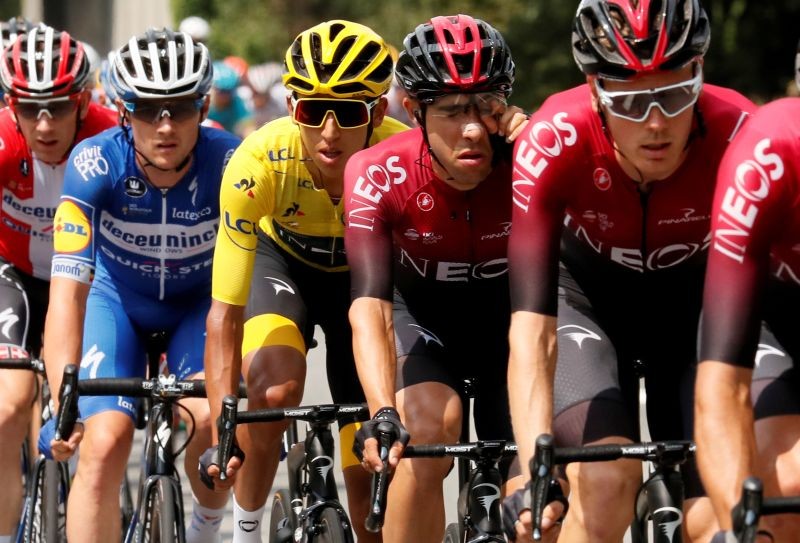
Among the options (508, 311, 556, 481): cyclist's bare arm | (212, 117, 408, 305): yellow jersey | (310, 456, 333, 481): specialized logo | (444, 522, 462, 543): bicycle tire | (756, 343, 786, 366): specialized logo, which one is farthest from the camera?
(212, 117, 408, 305): yellow jersey

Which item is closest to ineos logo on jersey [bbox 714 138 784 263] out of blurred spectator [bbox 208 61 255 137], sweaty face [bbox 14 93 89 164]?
sweaty face [bbox 14 93 89 164]

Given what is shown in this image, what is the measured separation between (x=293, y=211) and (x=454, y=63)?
1.24 m

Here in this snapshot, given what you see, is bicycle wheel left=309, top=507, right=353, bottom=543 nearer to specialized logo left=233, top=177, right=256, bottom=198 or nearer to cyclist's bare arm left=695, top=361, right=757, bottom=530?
specialized logo left=233, top=177, right=256, bottom=198

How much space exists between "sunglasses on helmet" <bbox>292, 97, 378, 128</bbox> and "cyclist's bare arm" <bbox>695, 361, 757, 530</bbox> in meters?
2.57

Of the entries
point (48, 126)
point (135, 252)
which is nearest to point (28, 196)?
point (48, 126)

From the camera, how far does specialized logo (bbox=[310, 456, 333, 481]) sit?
19.8 ft

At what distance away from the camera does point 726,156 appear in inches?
169

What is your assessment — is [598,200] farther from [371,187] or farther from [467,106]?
[371,187]

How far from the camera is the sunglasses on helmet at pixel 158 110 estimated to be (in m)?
6.73

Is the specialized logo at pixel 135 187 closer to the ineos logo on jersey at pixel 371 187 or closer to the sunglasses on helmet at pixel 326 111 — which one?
the sunglasses on helmet at pixel 326 111

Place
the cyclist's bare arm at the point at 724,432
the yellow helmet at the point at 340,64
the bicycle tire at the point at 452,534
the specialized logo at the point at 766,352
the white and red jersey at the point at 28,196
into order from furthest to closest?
the white and red jersey at the point at 28,196 < the yellow helmet at the point at 340,64 < the bicycle tire at the point at 452,534 < the specialized logo at the point at 766,352 < the cyclist's bare arm at the point at 724,432

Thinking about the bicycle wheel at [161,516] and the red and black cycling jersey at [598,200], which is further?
the bicycle wheel at [161,516]

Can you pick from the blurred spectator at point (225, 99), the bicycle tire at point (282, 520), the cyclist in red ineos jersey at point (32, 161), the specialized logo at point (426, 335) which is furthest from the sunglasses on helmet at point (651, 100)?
the blurred spectator at point (225, 99)

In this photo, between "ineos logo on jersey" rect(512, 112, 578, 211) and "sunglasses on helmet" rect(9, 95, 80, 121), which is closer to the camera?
"ineos logo on jersey" rect(512, 112, 578, 211)
